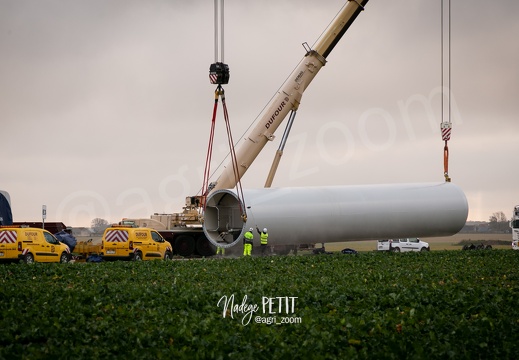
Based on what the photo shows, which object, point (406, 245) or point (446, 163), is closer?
point (446, 163)

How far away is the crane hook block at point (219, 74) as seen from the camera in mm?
36156

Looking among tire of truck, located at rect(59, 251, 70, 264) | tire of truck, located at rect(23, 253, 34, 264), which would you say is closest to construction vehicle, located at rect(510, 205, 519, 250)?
tire of truck, located at rect(59, 251, 70, 264)

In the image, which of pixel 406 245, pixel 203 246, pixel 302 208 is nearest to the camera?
pixel 302 208

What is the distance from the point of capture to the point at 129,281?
25031 millimetres

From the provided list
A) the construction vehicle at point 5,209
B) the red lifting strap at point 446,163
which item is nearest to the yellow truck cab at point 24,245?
the construction vehicle at point 5,209

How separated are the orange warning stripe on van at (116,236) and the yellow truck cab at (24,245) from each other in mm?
3503

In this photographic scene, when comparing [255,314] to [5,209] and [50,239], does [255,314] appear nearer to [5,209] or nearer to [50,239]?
[50,239]

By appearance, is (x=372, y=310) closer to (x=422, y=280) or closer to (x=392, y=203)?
(x=422, y=280)

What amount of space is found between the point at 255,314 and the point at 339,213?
2409cm

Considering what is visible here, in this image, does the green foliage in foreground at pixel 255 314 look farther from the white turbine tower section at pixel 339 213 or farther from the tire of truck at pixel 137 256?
the white turbine tower section at pixel 339 213

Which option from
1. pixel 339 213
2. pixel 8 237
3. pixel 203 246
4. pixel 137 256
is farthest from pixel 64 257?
pixel 339 213

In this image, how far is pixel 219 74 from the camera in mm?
36156

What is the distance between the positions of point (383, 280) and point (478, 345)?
410 inches

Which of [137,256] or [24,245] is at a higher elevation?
[24,245]
